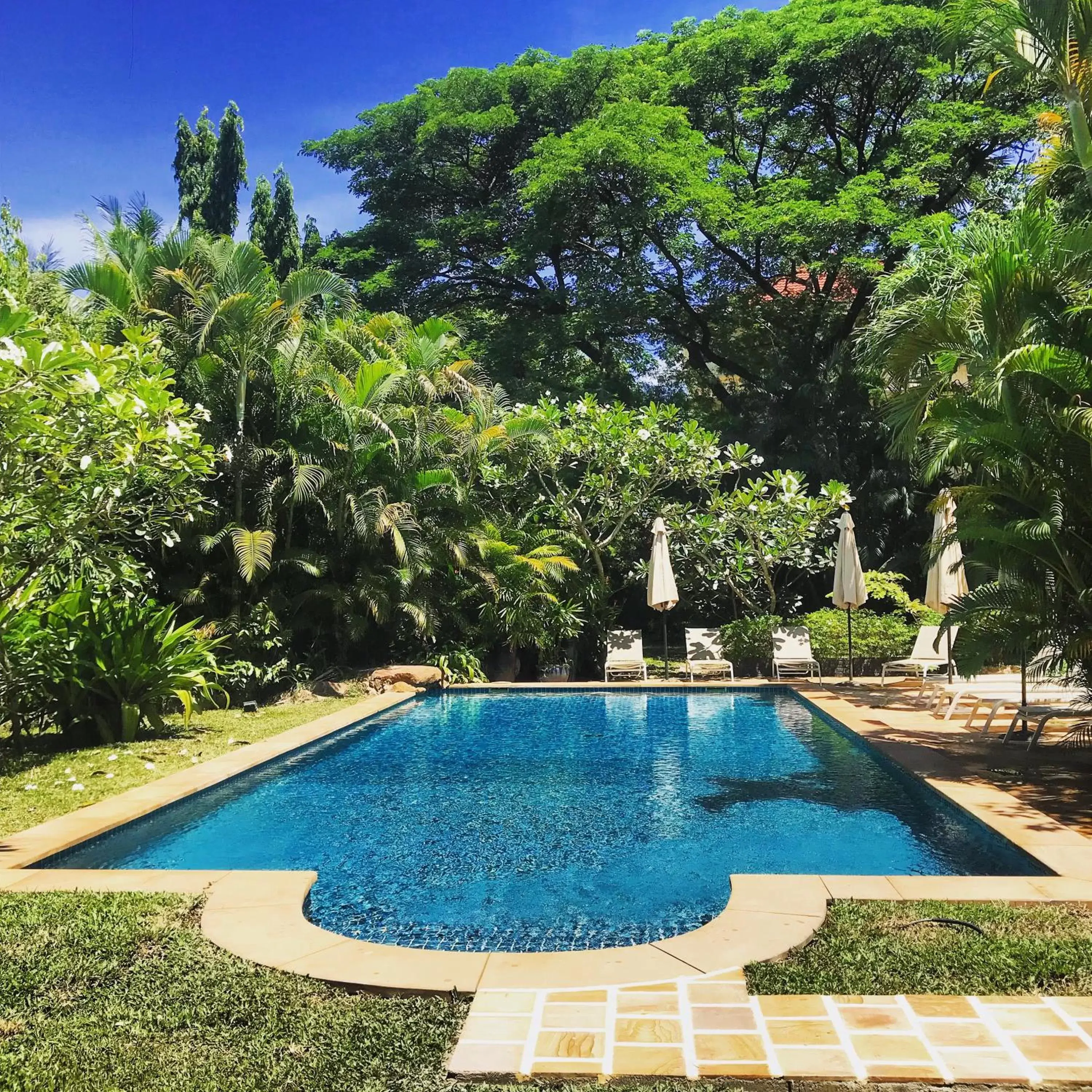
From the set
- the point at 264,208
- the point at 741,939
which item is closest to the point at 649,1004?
the point at 741,939

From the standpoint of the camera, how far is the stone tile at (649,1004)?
3221 millimetres

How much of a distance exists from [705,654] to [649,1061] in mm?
14022

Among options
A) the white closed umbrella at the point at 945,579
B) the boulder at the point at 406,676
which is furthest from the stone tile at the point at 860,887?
the boulder at the point at 406,676

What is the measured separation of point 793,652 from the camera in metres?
15.6

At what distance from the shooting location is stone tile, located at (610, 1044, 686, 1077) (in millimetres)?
2801

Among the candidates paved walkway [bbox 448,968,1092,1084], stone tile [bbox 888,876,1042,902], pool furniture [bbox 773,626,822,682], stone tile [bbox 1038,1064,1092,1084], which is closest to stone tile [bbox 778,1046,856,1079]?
paved walkway [bbox 448,968,1092,1084]

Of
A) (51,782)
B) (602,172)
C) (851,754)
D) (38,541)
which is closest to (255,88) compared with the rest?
(602,172)

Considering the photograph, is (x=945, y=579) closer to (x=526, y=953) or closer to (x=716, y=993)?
(x=526, y=953)

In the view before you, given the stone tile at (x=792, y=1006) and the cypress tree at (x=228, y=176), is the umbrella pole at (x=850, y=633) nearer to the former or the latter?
the stone tile at (x=792, y=1006)

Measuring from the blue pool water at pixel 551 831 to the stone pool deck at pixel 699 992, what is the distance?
552 mm

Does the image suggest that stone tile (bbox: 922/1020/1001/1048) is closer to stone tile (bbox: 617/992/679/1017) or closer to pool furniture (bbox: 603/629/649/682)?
stone tile (bbox: 617/992/679/1017)

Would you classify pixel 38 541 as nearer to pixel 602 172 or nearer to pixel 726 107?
pixel 602 172

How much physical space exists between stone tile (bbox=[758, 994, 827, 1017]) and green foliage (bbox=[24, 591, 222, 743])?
7.68 meters

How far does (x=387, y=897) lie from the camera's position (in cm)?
532
